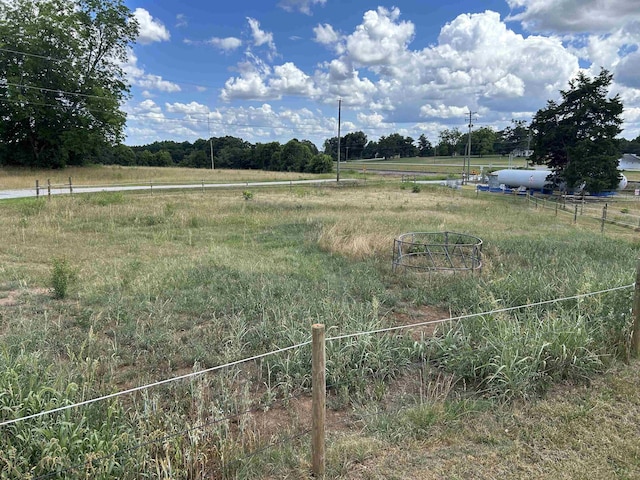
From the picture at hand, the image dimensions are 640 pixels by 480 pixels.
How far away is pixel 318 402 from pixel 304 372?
1.27 metres

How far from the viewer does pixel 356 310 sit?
18.1 ft

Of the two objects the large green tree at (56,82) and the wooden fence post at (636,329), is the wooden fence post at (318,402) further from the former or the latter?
the large green tree at (56,82)

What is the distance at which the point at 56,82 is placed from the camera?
39.4 m

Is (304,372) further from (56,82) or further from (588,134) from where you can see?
(56,82)

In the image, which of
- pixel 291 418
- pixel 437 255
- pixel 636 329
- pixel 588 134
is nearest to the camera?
pixel 291 418

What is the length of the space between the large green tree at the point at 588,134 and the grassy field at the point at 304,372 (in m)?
26.2

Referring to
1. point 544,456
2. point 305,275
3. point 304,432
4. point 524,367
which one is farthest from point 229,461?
point 305,275

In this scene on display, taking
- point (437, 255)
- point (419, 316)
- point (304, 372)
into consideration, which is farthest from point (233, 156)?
point (304, 372)

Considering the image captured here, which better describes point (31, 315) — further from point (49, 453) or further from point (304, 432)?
point (304, 432)

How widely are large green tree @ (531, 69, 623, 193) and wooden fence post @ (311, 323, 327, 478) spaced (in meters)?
34.0

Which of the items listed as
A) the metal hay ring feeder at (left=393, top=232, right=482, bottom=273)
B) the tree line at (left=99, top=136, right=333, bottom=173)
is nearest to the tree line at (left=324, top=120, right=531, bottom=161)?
the tree line at (left=99, top=136, right=333, bottom=173)

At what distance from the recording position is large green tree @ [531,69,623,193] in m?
29.9

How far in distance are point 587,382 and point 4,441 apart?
481 centimetres

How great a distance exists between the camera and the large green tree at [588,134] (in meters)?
29.9
